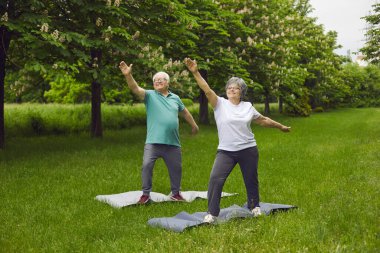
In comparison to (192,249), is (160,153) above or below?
above

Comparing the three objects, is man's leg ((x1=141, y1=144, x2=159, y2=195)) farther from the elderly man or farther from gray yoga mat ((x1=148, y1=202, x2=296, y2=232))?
gray yoga mat ((x1=148, y1=202, x2=296, y2=232))

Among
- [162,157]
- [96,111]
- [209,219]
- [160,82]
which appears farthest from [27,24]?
[209,219]

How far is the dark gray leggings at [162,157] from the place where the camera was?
799 centimetres

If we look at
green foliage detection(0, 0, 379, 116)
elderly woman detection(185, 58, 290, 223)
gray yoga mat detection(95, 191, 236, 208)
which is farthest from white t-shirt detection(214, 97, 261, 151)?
green foliage detection(0, 0, 379, 116)

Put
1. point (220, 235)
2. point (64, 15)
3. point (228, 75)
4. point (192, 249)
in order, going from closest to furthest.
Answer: point (192, 249) < point (220, 235) < point (64, 15) < point (228, 75)

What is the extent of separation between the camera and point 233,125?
6.54 meters

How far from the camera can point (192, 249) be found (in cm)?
523

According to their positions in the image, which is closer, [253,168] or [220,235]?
[220,235]

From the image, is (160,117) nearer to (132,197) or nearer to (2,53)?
(132,197)

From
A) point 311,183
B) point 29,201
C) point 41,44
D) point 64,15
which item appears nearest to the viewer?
point 29,201

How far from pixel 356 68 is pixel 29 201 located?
8705cm

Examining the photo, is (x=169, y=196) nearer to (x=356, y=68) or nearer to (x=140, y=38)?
(x=140, y=38)

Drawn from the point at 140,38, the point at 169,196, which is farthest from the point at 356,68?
the point at 169,196

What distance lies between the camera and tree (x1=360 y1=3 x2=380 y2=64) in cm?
2157
